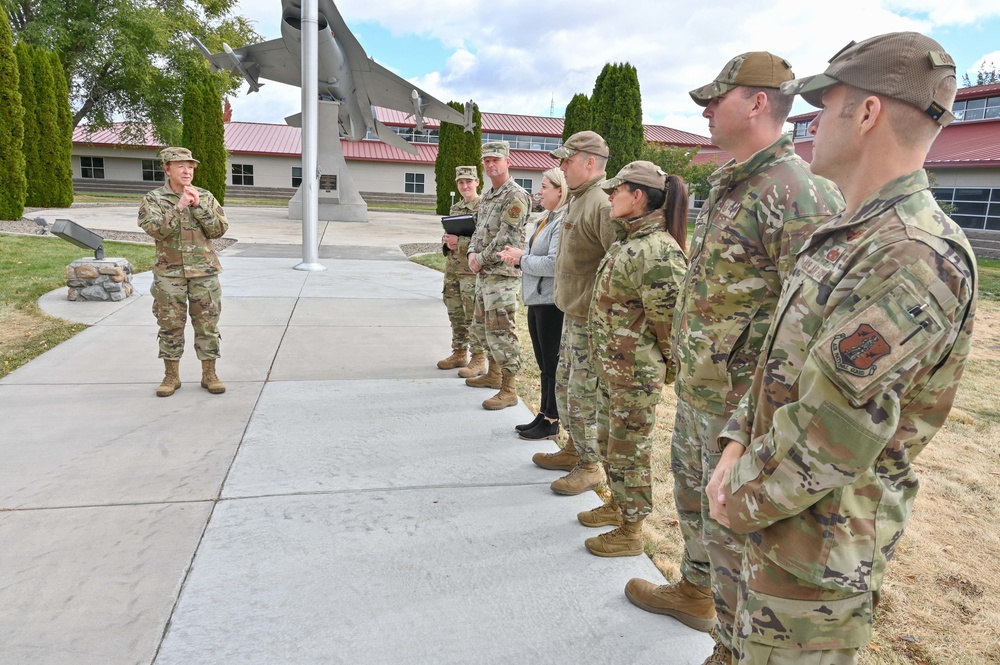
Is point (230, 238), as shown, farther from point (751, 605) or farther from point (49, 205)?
point (751, 605)

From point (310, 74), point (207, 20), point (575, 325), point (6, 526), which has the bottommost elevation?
point (6, 526)

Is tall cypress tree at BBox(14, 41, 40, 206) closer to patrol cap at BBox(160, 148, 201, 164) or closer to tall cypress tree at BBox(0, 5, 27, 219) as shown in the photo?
tall cypress tree at BBox(0, 5, 27, 219)

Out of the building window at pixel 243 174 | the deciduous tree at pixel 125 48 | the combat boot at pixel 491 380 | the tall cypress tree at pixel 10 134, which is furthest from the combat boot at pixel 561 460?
the building window at pixel 243 174

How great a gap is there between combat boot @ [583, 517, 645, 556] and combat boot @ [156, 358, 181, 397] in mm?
3631

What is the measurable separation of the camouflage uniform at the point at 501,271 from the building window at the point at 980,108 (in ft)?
81.4

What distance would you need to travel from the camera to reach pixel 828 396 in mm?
1245

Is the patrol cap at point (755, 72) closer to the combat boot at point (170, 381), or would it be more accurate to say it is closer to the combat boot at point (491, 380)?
the combat boot at point (491, 380)

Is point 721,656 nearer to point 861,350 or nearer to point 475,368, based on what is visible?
point 861,350

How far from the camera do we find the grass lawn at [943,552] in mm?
2508

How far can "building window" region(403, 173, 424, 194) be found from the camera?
124ft

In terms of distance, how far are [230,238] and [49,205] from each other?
1047cm

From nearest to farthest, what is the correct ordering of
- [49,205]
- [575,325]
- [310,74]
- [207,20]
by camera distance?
1. [575,325]
2. [310,74]
3. [49,205]
4. [207,20]

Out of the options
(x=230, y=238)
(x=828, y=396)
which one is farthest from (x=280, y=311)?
(x=230, y=238)

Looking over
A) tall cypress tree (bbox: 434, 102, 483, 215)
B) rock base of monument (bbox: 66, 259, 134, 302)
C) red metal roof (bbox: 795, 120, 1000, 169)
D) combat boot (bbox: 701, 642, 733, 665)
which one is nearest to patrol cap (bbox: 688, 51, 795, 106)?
combat boot (bbox: 701, 642, 733, 665)
